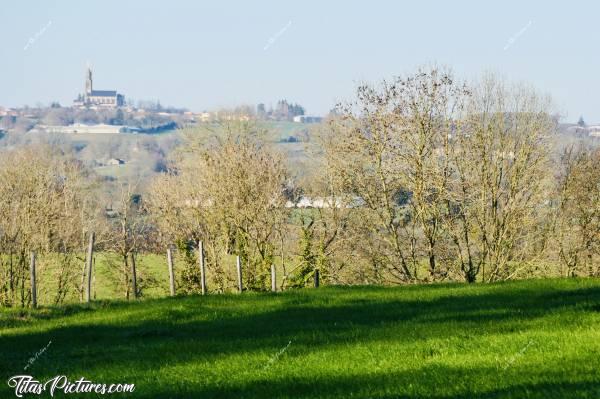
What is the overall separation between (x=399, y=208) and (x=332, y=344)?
28.4 metres

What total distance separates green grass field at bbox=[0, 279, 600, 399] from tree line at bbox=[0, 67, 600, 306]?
13723 mm

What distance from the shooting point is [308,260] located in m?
51.6

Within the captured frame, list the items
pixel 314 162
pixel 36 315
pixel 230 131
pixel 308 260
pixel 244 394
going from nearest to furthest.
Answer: pixel 244 394
pixel 36 315
pixel 308 260
pixel 314 162
pixel 230 131

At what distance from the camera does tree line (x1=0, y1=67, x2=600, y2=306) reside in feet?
143

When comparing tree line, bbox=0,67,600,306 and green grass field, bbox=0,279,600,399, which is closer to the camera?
green grass field, bbox=0,279,600,399

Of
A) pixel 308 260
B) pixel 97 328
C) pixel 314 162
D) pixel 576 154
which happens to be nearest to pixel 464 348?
pixel 97 328

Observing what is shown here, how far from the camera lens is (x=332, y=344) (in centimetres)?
1761

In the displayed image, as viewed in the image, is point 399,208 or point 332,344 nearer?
point 332,344

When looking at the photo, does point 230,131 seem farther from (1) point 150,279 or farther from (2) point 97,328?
(2) point 97,328

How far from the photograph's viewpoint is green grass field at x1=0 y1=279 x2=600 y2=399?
13500 millimetres

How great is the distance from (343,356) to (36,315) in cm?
1387

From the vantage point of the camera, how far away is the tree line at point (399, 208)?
43.6m

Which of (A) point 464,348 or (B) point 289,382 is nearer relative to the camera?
(B) point 289,382

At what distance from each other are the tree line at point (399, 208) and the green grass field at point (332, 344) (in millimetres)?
13723
